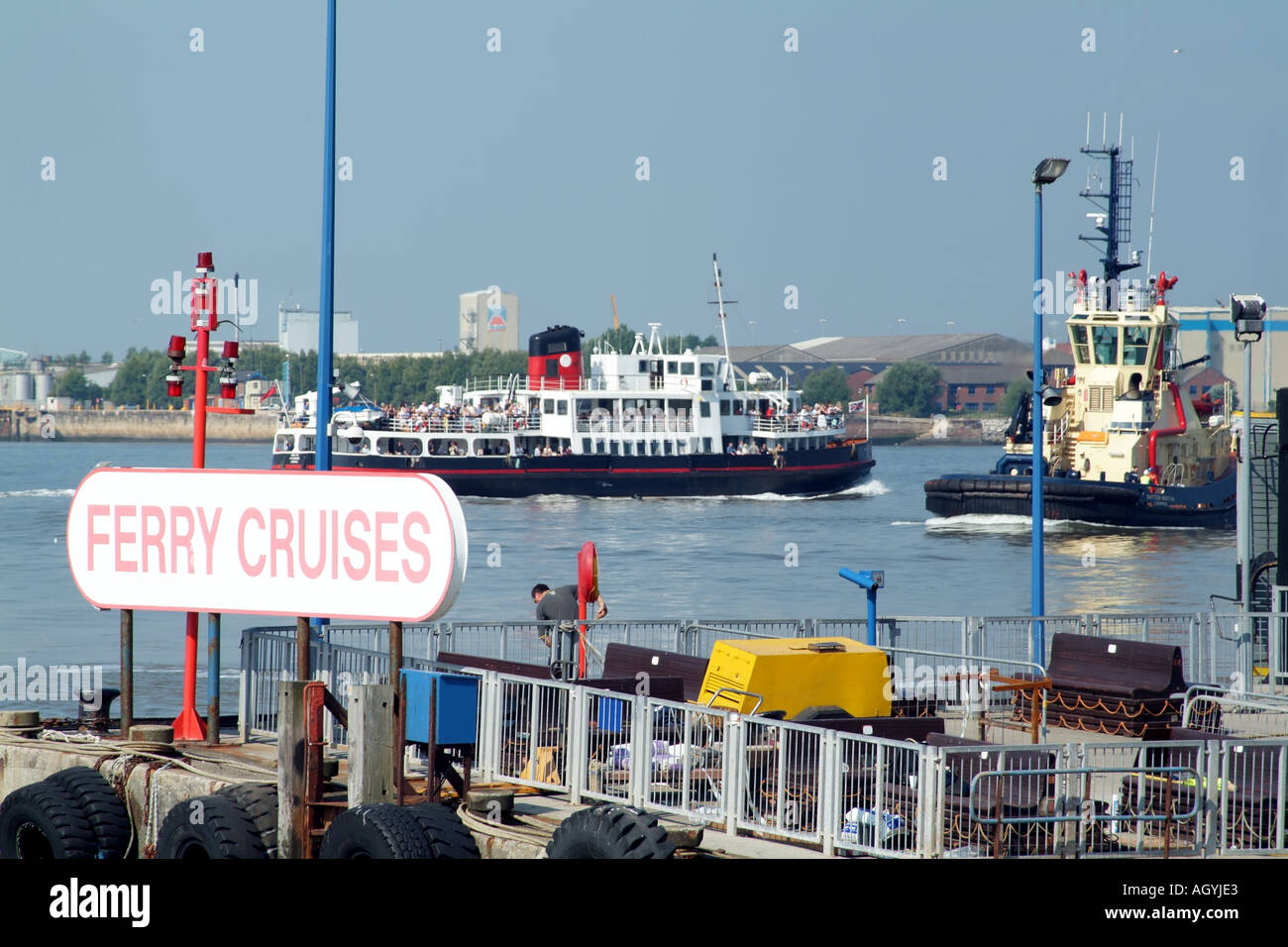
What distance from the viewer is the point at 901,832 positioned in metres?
8.42

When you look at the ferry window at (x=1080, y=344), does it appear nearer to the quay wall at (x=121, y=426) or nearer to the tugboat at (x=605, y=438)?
the tugboat at (x=605, y=438)

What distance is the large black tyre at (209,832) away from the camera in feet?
28.8

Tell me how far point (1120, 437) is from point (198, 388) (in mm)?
46493

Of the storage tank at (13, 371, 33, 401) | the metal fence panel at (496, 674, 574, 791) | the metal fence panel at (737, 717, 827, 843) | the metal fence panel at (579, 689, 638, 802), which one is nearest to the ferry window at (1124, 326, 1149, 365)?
the metal fence panel at (579, 689, 638, 802)

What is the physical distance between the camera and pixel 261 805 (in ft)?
29.6

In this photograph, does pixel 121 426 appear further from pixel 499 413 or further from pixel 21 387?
pixel 499 413

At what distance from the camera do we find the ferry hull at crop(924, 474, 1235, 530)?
52781mm

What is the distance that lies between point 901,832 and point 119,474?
5207 millimetres

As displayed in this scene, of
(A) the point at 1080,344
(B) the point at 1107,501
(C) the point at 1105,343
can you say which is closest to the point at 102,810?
(B) the point at 1107,501

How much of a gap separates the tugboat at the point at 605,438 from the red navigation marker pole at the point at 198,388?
57690 millimetres

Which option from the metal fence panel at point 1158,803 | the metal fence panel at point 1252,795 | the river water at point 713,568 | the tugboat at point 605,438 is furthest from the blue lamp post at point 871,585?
the tugboat at point 605,438

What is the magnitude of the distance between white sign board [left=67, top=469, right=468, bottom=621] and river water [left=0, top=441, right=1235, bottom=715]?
35.3 ft
